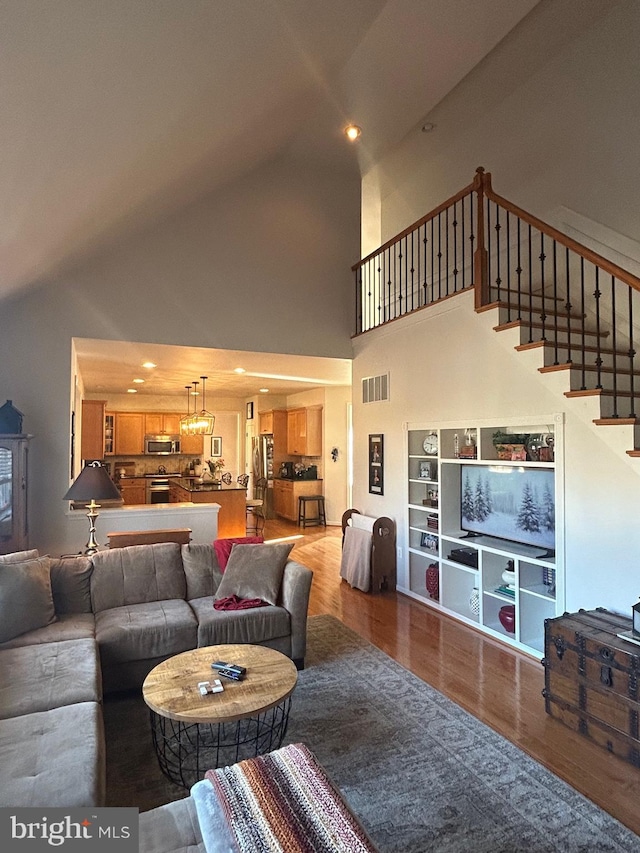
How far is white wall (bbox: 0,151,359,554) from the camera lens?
496 cm

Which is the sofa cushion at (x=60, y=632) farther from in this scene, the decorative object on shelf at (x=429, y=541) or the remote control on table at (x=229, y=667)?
the decorative object on shelf at (x=429, y=541)

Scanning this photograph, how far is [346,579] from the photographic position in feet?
18.7

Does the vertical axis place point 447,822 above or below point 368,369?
below

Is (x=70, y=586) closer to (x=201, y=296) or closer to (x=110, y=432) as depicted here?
(x=201, y=296)

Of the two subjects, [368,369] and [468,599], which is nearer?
[468,599]

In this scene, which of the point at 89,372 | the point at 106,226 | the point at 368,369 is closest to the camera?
the point at 106,226

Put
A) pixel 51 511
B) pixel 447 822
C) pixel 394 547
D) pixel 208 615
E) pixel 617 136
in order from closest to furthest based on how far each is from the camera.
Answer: pixel 447 822 → pixel 208 615 → pixel 617 136 → pixel 51 511 → pixel 394 547

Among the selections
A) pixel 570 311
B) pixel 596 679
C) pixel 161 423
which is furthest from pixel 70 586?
pixel 161 423

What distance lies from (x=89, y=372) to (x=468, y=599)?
20.5ft

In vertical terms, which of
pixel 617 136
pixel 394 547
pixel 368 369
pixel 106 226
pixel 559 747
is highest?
pixel 617 136

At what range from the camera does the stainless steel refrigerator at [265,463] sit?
1066 centimetres

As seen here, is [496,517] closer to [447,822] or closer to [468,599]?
[468,599]

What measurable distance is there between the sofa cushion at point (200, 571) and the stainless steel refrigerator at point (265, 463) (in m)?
6.65

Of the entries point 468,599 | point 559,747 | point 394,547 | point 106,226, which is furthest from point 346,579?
point 106,226
